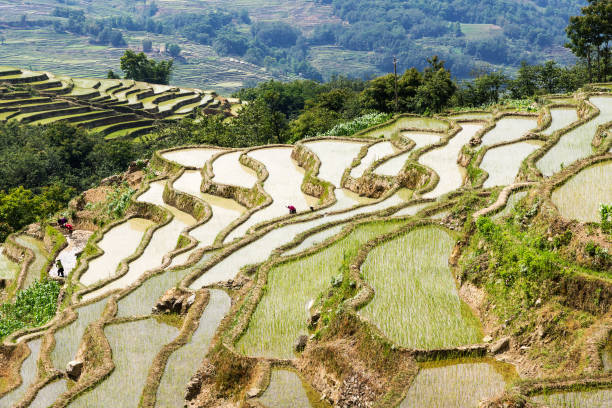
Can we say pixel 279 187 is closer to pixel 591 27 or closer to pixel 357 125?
pixel 357 125

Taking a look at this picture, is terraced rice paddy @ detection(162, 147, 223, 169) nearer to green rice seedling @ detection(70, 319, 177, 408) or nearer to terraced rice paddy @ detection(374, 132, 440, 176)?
terraced rice paddy @ detection(374, 132, 440, 176)

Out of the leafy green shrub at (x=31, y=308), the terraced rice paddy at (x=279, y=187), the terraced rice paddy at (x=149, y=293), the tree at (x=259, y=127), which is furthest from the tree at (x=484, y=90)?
the leafy green shrub at (x=31, y=308)

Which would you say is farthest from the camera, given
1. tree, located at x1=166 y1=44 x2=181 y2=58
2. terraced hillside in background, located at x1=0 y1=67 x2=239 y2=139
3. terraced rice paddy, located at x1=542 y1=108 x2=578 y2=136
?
tree, located at x1=166 y1=44 x2=181 y2=58

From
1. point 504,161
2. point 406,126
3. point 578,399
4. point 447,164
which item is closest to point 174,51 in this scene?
point 406,126

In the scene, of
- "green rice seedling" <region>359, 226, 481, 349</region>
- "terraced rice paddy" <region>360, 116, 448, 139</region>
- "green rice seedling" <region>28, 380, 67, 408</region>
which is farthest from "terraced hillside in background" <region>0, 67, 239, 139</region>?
"green rice seedling" <region>359, 226, 481, 349</region>

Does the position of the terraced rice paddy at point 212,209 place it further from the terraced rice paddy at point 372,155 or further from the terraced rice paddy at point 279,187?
the terraced rice paddy at point 372,155

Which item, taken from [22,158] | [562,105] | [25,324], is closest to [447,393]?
[25,324]
